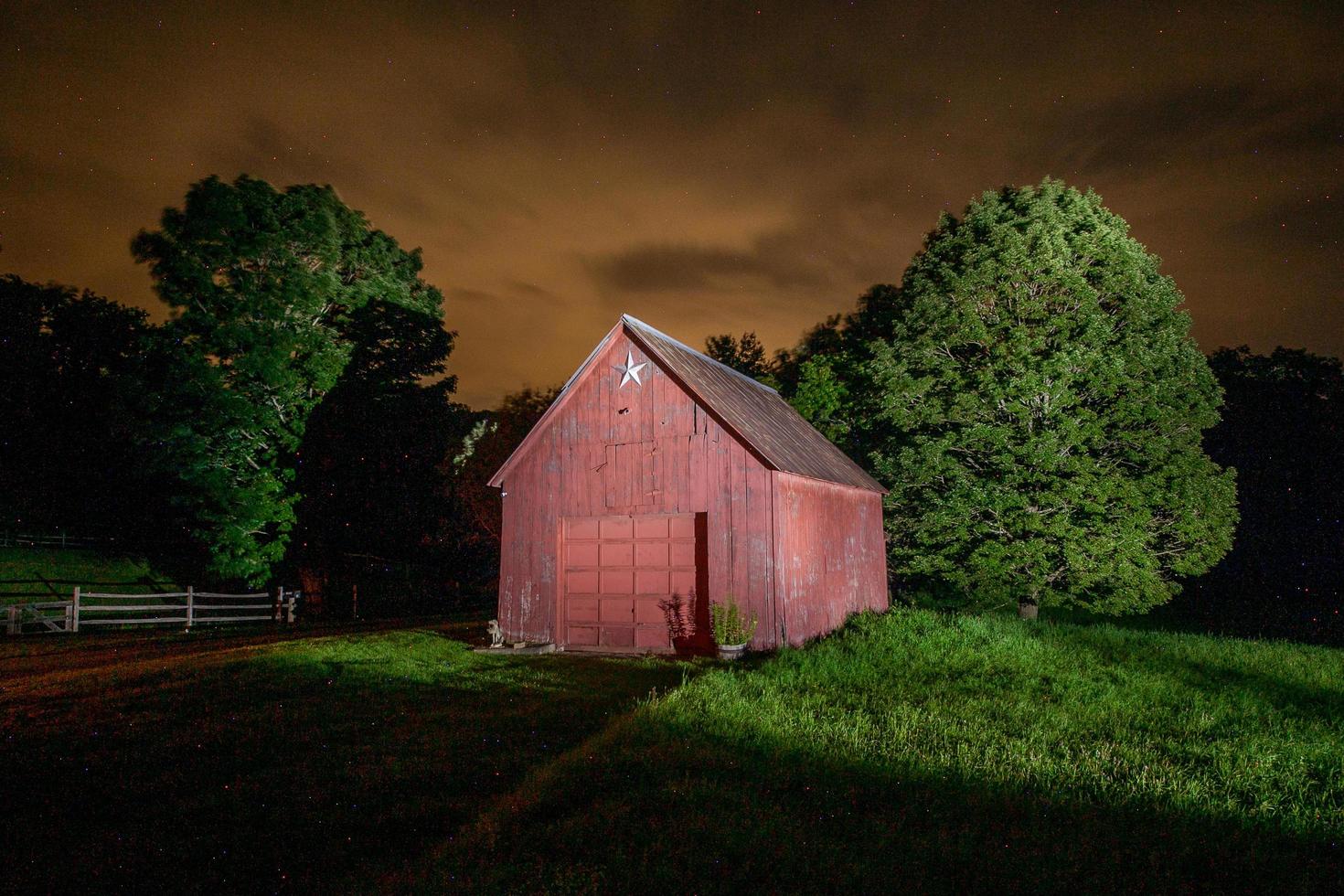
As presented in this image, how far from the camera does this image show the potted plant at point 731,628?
1384 cm

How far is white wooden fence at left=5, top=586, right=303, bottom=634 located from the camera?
67.8ft

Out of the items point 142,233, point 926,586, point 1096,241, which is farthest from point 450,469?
point 1096,241

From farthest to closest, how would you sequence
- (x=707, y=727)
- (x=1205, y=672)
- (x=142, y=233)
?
(x=142, y=233) → (x=1205, y=672) → (x=707, y=727)

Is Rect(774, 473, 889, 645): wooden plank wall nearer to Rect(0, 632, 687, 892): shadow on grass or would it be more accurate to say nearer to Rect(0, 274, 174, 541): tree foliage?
Rect(0, 632, 687, 892): shadow on grass

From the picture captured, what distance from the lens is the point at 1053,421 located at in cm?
1938

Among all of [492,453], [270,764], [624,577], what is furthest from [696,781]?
[492,453]

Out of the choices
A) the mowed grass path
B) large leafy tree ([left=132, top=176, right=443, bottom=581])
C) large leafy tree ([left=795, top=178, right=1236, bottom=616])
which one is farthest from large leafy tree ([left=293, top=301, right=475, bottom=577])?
the mowed grass path

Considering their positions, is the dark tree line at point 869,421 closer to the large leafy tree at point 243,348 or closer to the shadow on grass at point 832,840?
the large leafy tree at point 243,348

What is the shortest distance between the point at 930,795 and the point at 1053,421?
15812mm

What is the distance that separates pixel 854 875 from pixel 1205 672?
10156mm

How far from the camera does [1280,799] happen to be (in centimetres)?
642

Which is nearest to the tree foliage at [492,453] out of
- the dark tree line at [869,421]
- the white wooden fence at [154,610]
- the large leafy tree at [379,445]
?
the dark tree line at [869,421]

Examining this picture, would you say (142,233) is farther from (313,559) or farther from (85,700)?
(85,700)

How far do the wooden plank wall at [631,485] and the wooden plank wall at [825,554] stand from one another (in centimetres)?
55
